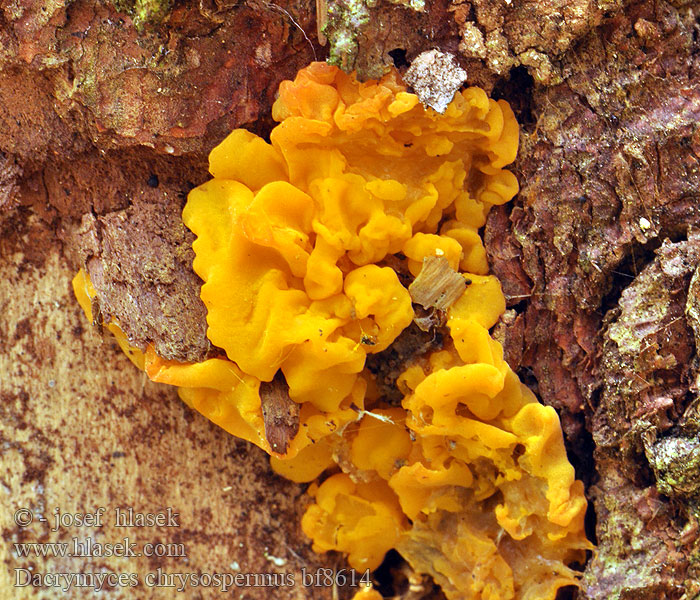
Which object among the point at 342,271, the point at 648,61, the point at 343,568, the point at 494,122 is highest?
the point at 648,61

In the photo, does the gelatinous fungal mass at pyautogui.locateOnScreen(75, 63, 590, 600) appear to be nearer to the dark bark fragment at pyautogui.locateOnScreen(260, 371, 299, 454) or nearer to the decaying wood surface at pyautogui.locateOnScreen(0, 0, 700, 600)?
the dark bark fragment at pyautogui.locateOnScreen(260, 371, 299, 454)

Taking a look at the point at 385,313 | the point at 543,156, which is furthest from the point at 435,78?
the point at 385,313

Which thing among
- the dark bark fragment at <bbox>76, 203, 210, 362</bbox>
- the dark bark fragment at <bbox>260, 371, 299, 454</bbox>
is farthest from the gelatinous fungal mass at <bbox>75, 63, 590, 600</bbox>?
the dark bark fragment at <bbox>76, 203, 210, 362</bbox>

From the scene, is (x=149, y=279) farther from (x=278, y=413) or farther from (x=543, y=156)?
(x=543, y=156)

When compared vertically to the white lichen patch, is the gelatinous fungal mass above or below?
below

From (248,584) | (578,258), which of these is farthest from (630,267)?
(248,584)

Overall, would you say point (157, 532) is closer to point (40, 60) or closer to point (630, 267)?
point (40, 60)

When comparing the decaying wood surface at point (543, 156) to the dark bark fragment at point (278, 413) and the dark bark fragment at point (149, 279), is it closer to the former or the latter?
the dark bark fragment at point (149, 279)
